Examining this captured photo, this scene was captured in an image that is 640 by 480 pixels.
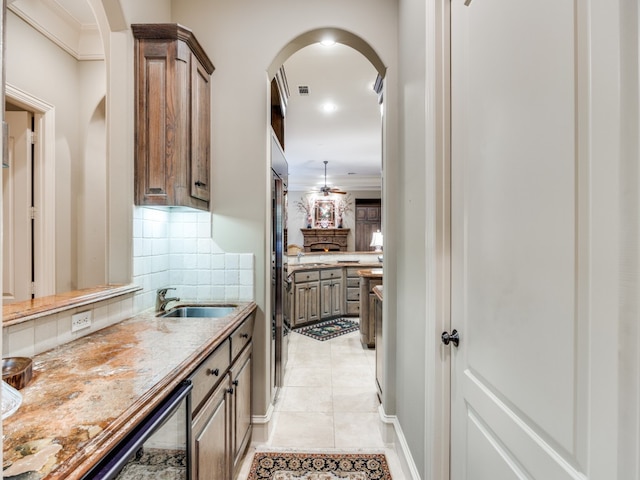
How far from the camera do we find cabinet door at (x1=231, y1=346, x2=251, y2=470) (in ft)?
5.53

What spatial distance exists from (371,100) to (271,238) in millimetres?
2646

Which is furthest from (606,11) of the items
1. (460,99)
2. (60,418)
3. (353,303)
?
(353,303)

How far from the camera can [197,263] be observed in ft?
7.29

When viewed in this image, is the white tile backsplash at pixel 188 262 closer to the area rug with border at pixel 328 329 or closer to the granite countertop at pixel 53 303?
the granite countertop at pixel 53 303

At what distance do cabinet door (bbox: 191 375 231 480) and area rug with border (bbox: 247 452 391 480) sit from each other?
16.5 inches

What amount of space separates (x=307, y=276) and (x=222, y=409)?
12.4ft

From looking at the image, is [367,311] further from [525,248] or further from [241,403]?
[525,248]

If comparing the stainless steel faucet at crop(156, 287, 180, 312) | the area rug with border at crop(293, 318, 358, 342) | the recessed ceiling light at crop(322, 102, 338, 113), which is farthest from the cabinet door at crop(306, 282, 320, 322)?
the stainless steel faucet at crop(156, 287, 180, 312)

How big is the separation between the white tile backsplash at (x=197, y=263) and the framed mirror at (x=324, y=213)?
7.21 m

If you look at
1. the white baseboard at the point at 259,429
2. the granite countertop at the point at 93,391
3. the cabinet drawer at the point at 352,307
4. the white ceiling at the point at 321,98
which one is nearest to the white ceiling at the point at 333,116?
the white ceiling at the point at 321,98

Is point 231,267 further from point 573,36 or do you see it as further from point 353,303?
point 353,303

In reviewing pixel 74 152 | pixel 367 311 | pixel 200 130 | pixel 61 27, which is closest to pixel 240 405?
pixel 200 130

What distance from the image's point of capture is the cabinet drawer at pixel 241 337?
5.50 ft

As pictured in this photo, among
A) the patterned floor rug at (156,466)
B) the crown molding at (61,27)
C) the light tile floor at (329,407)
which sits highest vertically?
the crown molding at (61,27)
